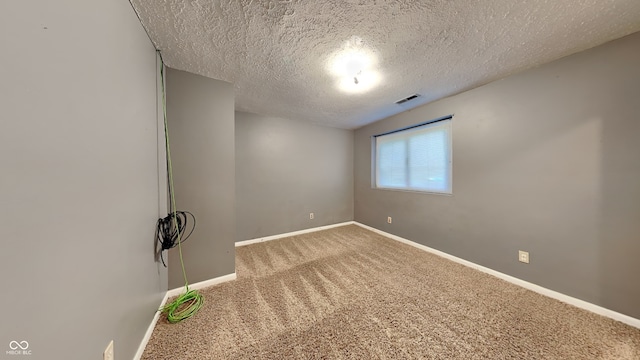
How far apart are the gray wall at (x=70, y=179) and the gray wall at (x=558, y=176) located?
3306 mm

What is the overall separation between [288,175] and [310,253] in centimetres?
151

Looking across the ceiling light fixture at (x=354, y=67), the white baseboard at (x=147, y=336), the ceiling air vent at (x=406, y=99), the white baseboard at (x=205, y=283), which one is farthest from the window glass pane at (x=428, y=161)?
the white baseboard at (x=147, y=336)

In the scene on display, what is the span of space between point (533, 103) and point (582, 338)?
2017 mm

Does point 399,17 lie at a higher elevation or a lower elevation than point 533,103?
higher

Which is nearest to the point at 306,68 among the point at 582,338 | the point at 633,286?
the point at 582,338

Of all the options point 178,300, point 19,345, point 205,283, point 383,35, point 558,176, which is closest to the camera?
point 19,345

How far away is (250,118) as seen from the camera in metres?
3.14

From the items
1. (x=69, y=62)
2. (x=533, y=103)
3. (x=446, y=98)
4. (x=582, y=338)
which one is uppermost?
(x=446, y=98)

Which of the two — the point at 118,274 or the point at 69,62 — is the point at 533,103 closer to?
the point at 69,62

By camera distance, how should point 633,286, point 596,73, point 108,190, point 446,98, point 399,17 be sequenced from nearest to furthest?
1. point 108,190
2. point 399,17
3. point 633,286
4. point 596,73
5. point 446,98

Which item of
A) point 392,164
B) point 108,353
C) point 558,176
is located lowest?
point 108,353

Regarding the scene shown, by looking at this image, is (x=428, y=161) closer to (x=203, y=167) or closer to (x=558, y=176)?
(x=558, y=176)

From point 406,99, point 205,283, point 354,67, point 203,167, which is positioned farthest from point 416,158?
point 205,283

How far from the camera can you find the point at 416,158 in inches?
122
